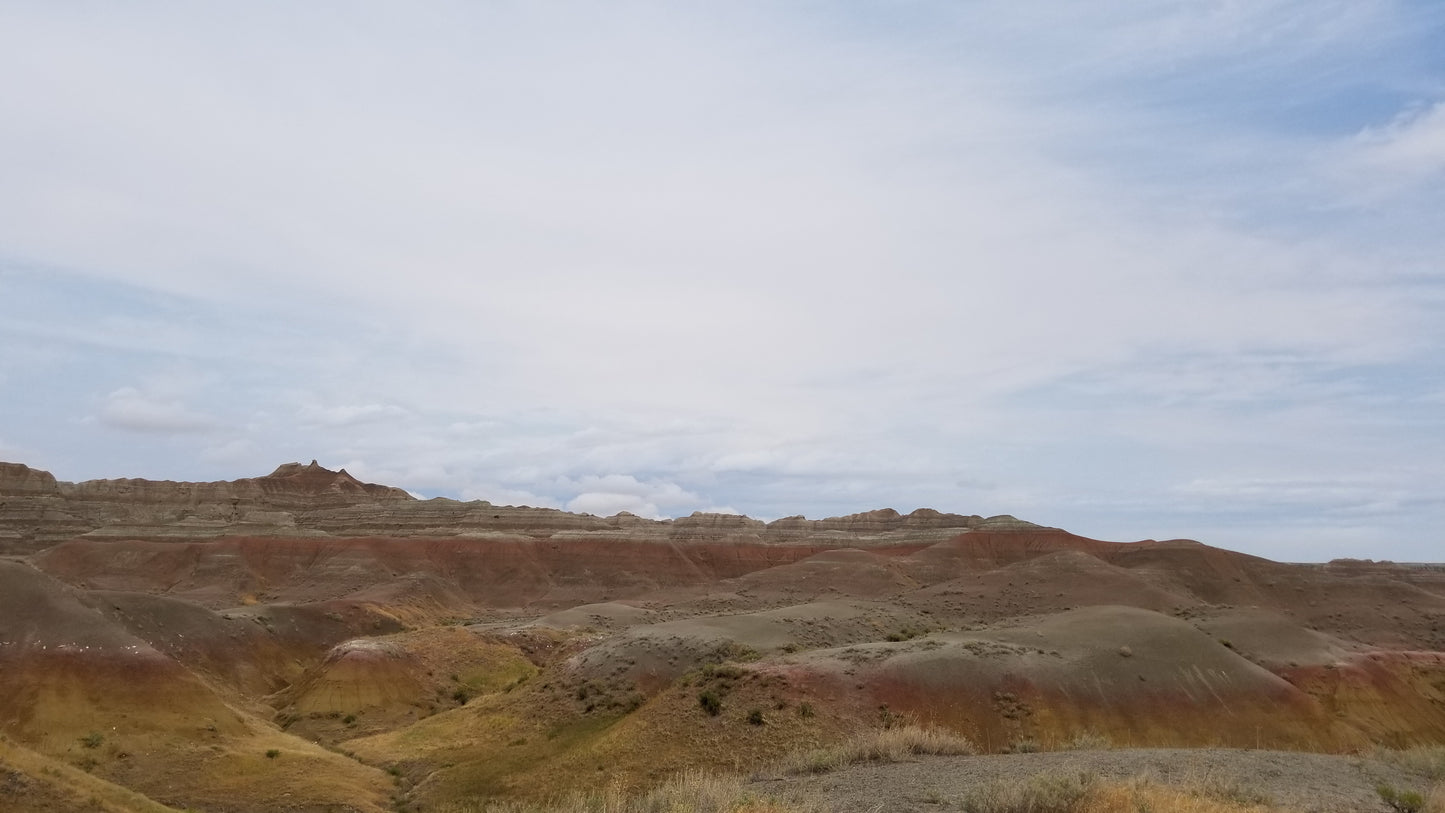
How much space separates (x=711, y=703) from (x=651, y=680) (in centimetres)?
594

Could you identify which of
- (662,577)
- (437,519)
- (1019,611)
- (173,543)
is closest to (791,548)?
(662,577)

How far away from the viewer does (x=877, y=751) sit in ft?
72.9

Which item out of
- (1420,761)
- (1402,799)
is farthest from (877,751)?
(1420,761)

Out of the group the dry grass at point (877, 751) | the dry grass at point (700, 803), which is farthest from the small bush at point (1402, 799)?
the dry grass at point (700, 803)

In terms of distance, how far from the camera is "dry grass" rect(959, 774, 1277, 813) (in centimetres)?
1338

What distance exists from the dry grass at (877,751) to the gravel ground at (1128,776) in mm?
631

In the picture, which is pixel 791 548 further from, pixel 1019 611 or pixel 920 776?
pixel 920 776

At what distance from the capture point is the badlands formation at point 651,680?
98.8ft

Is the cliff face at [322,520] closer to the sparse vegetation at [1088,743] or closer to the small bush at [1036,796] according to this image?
the sparse vegetation at [1088,743]

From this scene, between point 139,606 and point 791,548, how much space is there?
80.8m

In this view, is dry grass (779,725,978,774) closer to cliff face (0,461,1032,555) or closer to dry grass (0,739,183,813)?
dry grass (0,739,183,813)

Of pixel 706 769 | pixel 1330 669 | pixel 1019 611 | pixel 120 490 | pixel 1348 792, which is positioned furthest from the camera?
pixel 120 490

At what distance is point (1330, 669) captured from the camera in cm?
A: 4862

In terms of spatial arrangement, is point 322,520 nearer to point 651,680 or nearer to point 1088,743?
point 651,680
